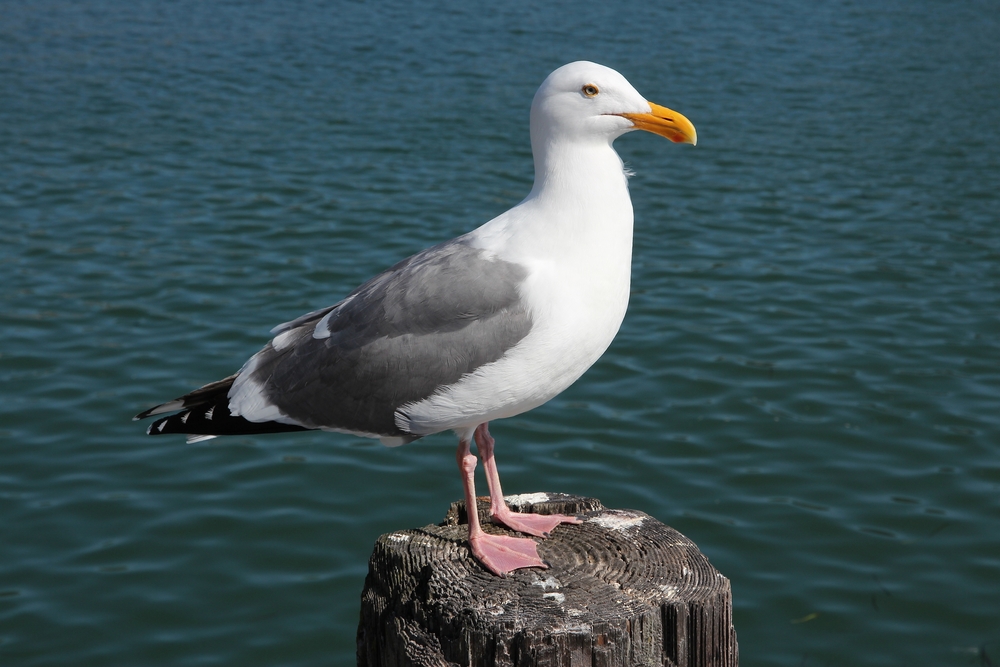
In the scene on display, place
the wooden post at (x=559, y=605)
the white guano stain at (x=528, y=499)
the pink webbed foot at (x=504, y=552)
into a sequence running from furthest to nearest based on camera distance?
the white guano stain at (x=528, y=499), the pink webbed foot at (x=504, y=552), the wooden post at (x=559, y=605)

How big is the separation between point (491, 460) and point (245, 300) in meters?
4.99

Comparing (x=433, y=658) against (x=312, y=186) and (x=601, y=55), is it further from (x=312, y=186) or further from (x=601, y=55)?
(x=601, y=55)

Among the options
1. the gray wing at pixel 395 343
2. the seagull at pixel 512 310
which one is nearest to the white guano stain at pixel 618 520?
the seagull at pixel 512 310

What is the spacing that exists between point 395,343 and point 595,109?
1.19 meters

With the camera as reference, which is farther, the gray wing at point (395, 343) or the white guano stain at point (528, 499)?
the white guano stain at point (528, 499)

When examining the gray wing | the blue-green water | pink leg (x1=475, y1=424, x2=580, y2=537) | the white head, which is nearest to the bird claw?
pink leg (x1=475, y1=424, x2=580, y2=537)

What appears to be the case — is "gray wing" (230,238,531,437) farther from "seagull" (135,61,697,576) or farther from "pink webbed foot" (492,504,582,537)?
"pink webbed foot" (492,504,582,537)

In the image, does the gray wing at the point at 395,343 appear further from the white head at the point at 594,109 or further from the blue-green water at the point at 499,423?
the blue-green water at the point at 499,423

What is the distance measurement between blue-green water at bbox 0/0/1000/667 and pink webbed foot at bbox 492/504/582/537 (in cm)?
160

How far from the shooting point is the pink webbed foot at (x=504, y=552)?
3.80 metres

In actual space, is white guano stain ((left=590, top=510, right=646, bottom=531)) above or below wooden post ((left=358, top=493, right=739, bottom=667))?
above

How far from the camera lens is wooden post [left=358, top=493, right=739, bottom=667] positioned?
3.40 meters

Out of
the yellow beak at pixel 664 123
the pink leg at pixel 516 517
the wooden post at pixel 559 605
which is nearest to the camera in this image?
the wooden post at pixel 559 605

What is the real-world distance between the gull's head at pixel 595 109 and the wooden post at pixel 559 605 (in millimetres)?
1509
